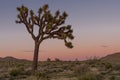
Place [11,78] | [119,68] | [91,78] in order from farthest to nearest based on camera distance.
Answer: [119,68], [11,78], [91,78]

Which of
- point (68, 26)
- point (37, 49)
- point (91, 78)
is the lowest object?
point (91, 78)

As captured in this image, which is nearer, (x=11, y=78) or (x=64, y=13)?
(x=11, y=78)

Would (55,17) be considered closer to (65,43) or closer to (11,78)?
(65,43)

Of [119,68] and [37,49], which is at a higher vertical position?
[37,49]

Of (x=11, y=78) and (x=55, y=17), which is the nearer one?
(x=11, y=78)

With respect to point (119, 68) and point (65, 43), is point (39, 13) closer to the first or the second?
point (65, 43)

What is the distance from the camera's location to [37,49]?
87.1 feet

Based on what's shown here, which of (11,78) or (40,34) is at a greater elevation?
(40,34)

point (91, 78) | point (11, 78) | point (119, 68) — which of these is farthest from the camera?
point (119, 68)

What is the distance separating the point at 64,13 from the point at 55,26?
141 cm

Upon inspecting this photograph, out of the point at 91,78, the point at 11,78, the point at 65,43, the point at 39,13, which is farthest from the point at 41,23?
the point at 91,78

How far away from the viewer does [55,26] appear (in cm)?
2608

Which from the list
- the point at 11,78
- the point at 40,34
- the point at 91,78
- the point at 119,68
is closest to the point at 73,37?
the point at 40,34

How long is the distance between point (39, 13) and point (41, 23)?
0.89 meters
